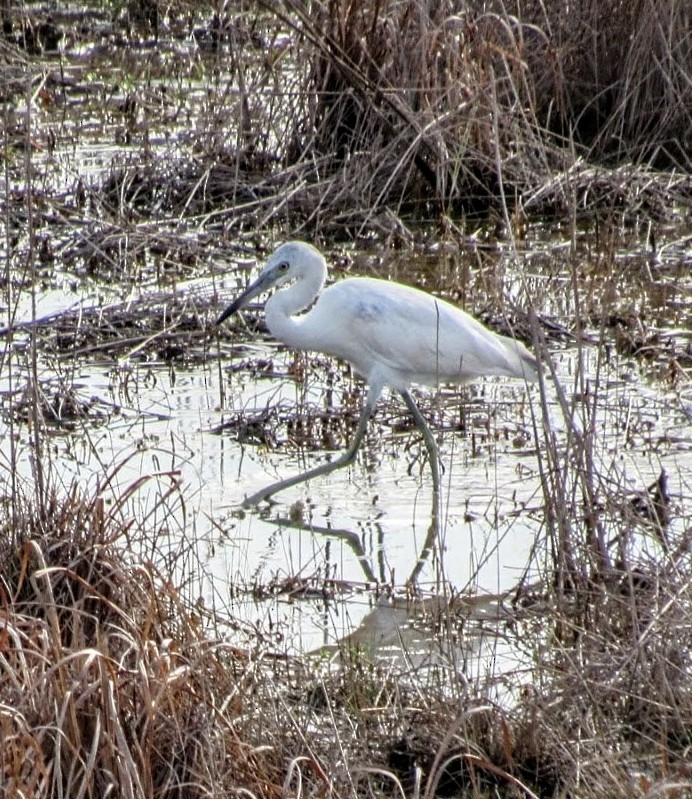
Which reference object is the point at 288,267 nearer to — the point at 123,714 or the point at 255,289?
the point at 255,289

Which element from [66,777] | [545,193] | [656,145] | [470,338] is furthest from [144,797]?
[656,145]

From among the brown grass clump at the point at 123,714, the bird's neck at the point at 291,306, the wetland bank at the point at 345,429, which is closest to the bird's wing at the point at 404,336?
the bird's neck at the point at 291,306

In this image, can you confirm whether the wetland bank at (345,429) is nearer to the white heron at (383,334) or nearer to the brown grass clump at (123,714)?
the brown grass clump at (123,714)

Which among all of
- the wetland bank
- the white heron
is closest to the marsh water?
the wetland bank

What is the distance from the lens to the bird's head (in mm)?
6406

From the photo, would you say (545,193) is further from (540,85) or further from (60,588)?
(60,588)

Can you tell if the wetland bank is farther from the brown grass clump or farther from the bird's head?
the bird's head

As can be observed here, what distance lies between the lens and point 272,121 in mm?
9242

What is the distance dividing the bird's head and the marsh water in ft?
1.46

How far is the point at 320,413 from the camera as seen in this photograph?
6430 millimetres

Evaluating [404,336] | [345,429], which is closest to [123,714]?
[404,336]

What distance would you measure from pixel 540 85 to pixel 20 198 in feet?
10.3

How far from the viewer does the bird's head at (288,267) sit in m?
6.41

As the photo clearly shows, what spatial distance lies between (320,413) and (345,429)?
142mm
